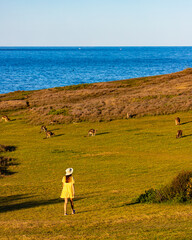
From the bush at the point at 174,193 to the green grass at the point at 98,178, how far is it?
54 centimetres

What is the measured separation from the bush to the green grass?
0.54 meters

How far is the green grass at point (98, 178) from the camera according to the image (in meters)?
13.4

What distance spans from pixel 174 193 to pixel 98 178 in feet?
24.4

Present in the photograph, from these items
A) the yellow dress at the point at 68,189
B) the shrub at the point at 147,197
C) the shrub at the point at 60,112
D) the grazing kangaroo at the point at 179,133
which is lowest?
the shrub at the point at 147,197

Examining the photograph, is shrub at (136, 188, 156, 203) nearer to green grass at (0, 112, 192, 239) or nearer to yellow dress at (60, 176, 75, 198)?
green grass at (0, 112, 192, 239)

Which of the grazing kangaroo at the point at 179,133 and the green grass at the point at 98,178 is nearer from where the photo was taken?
the green grass at the point at 98,178

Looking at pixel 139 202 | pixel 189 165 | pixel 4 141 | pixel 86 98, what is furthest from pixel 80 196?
pixel 86 98

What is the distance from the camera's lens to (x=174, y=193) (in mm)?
17328

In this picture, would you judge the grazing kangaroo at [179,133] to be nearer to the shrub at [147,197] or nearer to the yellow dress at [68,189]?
the shrub at [147,197]

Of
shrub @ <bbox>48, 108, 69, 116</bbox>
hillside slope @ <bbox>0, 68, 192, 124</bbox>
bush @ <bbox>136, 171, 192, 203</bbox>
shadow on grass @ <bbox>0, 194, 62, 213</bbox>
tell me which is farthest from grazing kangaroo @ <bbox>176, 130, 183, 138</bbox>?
shrub @ <bbox>48, 108, 69, 116</bbox>

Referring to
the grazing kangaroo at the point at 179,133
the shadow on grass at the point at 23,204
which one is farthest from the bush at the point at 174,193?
the grazing kangaroo at the point at 179,133

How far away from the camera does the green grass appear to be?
43.9 feet

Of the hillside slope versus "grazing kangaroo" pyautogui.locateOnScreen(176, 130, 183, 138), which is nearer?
"grazing kangaroo" pyautogui.locateOnScreen(176, 130, 183, 138)

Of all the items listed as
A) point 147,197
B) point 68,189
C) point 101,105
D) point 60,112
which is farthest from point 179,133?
point 101,105
